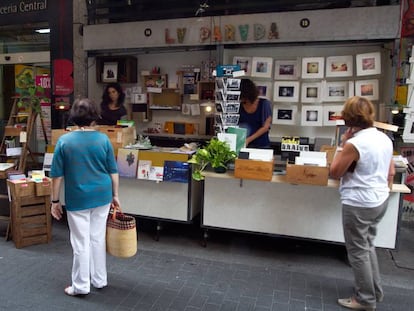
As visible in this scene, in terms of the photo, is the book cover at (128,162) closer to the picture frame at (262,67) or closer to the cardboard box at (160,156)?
the cardboard box at (160,156)

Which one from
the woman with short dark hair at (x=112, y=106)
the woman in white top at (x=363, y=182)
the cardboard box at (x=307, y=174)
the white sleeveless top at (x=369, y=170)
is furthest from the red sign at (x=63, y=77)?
the white sleeveless top at (x=369, y=170)

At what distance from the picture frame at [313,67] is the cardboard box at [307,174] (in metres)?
2.16

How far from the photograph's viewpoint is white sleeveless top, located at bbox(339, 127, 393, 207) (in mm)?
2600

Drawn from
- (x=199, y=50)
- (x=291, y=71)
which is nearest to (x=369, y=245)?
(x=291, y=71)

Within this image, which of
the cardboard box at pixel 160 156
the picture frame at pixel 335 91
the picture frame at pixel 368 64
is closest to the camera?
the cardboard box at pixel 160 156

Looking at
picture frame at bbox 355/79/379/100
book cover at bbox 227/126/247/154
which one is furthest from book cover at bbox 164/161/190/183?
picture frame at bbox 355/79/379/100

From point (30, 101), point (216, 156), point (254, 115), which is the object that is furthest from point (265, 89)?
point (30, 101)

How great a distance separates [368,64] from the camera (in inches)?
190

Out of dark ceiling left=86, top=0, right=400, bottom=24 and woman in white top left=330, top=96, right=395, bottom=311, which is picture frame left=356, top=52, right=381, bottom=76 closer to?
dark ceiling left=86, top=0, right=400, bottom=24

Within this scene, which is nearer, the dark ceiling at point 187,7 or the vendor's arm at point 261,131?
the vendor's arm at point 261,131

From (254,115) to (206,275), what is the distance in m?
1.97

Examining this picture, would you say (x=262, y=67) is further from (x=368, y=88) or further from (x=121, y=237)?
(x=121, y=237)

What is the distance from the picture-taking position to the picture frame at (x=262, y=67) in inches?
208

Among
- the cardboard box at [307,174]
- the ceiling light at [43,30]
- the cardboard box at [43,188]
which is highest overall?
the ceiling light at [43,30]
